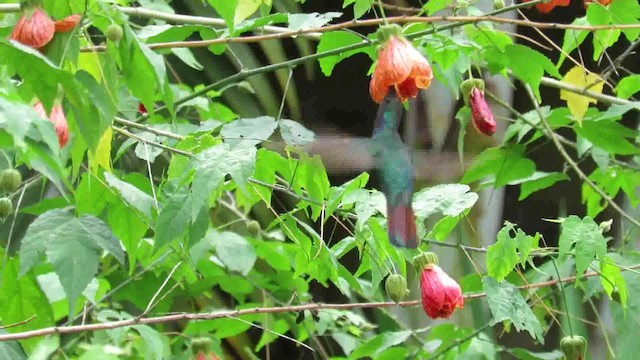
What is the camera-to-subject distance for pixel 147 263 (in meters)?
1.02

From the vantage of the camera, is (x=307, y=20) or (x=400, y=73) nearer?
(x=400, y=73)

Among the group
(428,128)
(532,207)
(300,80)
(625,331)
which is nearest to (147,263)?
(625,331)

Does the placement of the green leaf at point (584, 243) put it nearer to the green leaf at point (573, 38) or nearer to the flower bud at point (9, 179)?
the green leaf at point (573, 38)

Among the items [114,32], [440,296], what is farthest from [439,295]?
[114,32]

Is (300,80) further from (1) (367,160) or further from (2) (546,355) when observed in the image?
(1) (367,160)

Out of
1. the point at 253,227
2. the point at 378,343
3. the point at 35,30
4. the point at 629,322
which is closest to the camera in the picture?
the point at 35,30

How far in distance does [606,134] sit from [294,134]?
456 mm

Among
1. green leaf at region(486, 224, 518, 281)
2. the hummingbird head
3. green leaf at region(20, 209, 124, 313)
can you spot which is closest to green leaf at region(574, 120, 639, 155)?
green leaf at region(486, 224, 518, 281)

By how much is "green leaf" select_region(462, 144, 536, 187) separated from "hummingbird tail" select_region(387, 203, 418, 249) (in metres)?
0.49

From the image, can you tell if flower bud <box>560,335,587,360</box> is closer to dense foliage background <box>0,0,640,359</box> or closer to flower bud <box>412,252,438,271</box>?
dense foliage background <box>0,0,640,359</box>

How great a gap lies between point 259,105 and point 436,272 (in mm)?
922

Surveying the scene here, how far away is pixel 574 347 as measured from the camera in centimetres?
87

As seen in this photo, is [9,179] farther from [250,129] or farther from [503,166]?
[503,166]

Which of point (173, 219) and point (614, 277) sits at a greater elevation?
point (173, 219)
